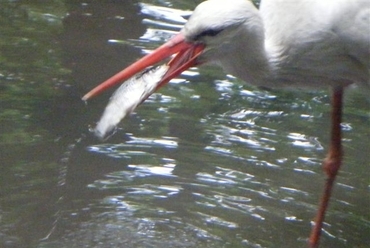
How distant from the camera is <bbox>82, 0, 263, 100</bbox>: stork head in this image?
512 centimetres

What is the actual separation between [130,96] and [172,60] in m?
0.30

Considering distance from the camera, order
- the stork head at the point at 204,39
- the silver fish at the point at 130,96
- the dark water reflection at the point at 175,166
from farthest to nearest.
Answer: the dark water reflection at the point at 175,166 → the silver fish at the point at 130,96 → the stork head at the point at 204,39

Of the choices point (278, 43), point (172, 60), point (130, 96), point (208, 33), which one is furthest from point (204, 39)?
point (278, 43)

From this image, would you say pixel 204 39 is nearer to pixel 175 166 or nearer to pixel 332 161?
pixel 332 161

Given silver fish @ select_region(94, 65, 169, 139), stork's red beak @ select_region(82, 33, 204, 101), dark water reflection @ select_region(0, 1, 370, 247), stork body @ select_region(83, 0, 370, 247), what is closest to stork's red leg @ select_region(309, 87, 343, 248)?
dark water reflection @ select_region(0, 1, 370, 247)

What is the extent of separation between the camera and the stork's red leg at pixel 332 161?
6.38m

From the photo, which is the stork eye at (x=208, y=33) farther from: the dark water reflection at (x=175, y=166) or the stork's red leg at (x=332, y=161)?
the dark water reflection at (x=175, y=166)

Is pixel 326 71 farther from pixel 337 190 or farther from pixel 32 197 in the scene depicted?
pixel 32 197

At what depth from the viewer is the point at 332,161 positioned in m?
6.86

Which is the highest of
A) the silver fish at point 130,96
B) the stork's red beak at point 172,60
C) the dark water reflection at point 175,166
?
the stork's red beak at point 172,60

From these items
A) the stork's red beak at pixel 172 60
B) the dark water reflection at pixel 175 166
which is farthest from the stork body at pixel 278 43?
the dark water reflection at pixel 175 166

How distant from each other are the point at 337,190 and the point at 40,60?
322 centimetres

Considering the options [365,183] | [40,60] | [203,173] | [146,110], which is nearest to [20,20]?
[40,60]

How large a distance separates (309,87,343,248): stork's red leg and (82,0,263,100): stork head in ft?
4.19
